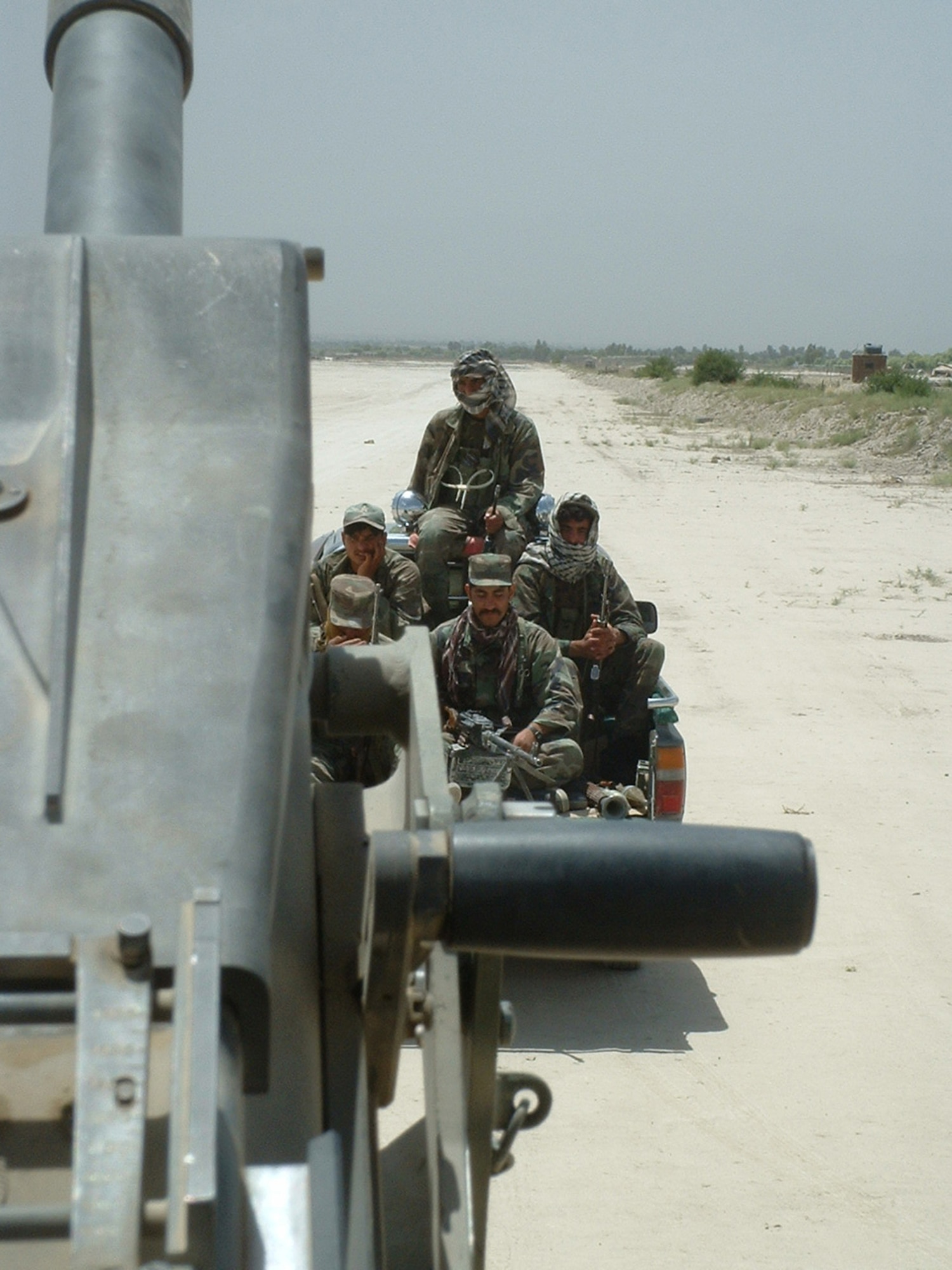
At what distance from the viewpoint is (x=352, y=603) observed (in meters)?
6.40

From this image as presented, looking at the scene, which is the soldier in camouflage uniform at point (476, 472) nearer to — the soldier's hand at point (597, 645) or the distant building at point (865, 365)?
the soldier's hand at point (597, 645)

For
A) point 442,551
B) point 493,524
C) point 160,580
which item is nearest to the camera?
point 160,580

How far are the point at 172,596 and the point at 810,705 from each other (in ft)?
34.6

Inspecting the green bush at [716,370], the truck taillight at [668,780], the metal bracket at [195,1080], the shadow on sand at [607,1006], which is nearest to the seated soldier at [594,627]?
the truck taillight at [668,780]

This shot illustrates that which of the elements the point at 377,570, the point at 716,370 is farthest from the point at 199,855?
the point at 716,370

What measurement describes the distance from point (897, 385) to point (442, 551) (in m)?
42.1

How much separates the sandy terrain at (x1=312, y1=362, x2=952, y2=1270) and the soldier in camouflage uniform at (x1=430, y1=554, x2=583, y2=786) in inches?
46.6

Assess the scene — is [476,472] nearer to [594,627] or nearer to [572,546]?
[572,546]

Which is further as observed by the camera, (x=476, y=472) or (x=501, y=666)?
(x=476, y=472)

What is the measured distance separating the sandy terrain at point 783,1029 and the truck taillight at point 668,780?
0.82 m

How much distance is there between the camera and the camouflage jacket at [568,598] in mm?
7896

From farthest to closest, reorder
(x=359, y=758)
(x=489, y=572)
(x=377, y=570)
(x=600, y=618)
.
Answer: (x=377, y=570)
(x=600, y=618)
(x=489, y=572)
(x=359, y=758)

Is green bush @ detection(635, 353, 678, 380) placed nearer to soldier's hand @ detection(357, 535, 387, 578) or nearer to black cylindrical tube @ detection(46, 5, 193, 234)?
soldier's hand @ detection(357, 535, 387, 578)

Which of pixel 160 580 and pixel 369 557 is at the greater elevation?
pixel 160 580
